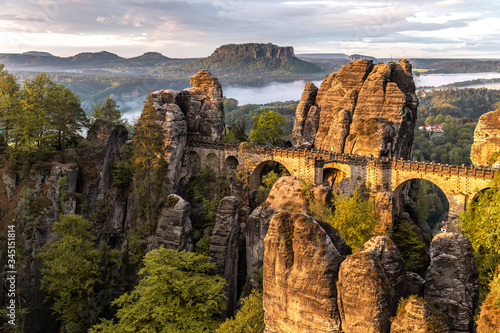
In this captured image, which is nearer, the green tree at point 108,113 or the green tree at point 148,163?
the green tree at point 148,163

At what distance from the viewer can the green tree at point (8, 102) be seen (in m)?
45.3

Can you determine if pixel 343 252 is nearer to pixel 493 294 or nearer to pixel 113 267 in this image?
pixel 493 294

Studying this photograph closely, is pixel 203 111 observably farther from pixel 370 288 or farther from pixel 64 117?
pixel 370 288

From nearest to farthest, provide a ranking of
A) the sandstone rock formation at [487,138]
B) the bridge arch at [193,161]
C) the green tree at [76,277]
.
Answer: the green tree at [76,277]
the sandstone rock formation at [487,138]
the bridge arch at [193,161]

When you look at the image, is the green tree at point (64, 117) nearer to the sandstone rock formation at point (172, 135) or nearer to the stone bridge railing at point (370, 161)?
the sandstone rock formation at point (172, 135)

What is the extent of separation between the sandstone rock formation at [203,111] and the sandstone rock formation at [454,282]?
42962mm

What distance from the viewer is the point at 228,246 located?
35.9m

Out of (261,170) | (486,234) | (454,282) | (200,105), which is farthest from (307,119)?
(454,282)

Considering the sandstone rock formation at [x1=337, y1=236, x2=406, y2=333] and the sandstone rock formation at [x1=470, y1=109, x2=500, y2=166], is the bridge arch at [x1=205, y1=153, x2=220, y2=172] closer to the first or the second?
the sandstone rock formation at [x1=470, y1=109, x2=500, y2=166]

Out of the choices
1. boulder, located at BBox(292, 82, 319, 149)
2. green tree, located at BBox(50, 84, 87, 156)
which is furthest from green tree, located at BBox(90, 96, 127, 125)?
boulder, located at BBox(292, 82, 319, 149)

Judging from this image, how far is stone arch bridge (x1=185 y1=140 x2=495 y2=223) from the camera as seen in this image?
138 ft

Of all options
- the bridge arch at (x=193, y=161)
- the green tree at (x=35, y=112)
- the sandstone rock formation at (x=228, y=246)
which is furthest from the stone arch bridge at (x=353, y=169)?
the green tree at (x=35, y=112)

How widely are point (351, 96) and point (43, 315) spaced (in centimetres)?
4230

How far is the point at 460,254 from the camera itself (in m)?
16.3
